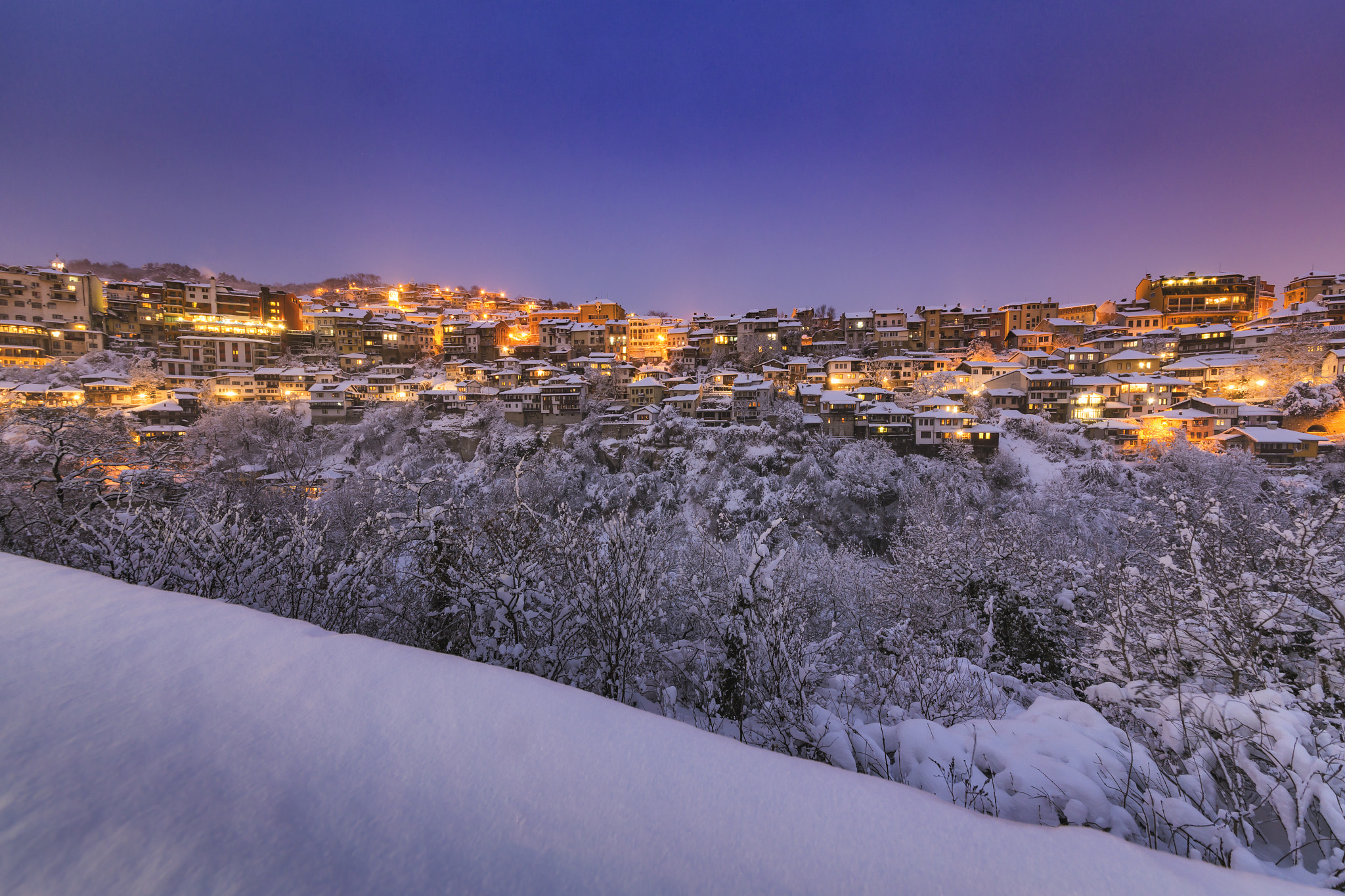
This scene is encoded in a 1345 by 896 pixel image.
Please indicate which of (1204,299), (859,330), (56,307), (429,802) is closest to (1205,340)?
(1204,299)

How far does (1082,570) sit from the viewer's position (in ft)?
31.5

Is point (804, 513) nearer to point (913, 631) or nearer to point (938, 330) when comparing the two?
point (913, 631)

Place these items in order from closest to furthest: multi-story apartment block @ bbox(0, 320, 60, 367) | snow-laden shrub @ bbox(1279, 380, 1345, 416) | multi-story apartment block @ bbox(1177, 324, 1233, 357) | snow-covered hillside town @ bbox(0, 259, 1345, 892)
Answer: snow-covered hillside town @ bbox(0, 259, 1345, 892), snow-laden shrub @ bbox(1279, 380, 1345, 416), multi-story apartment block @ bbox(0, 320, 60, 367), multi-story apartment block @ bbox(1177, 324, 1233, 357)

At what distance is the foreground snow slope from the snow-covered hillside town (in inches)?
4.8

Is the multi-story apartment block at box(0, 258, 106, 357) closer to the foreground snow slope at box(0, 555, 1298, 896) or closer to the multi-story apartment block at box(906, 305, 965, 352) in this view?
the foreground snow slope at box(0, 555, 1298, 896)

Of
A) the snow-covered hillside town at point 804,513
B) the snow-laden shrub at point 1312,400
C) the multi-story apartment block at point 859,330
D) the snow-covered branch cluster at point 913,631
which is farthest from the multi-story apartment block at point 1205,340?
the snow-covered branch cluster at point 913,631

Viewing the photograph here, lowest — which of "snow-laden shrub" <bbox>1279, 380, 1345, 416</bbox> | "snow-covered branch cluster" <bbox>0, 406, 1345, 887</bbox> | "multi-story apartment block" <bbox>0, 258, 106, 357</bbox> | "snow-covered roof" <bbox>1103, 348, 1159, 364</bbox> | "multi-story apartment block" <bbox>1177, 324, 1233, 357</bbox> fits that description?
"snow-covered branch cluster" <bbox>0, 406, 1345, 887</bbox>

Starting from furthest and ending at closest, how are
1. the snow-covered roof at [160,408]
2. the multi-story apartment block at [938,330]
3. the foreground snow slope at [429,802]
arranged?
the multi-story apartment block at [938,330], the snow-covered roof at [160,408], the foreground snow slope at [429,802]

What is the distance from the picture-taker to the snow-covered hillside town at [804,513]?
9.34ft

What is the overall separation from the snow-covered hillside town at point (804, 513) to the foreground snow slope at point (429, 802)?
0.12 m

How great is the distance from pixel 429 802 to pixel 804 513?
2662cm

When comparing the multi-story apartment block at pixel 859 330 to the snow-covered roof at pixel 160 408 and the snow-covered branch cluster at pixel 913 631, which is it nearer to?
the snow-covered branch cluster at pixel 913 631

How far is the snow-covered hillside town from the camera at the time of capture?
9.34 ft

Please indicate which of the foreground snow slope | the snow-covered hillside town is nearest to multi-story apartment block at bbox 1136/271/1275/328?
the snow-covered hillside town
